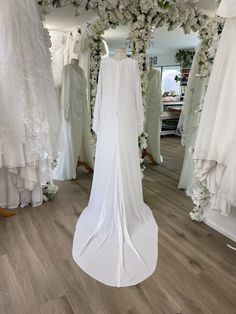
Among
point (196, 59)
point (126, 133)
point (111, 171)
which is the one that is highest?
point (196, 59)

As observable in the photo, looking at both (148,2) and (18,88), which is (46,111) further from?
(148,2)

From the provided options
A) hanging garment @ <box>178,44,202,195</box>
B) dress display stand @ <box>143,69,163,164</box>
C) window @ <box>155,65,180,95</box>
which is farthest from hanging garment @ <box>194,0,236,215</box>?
window @ <box>155,65,180,95</box>

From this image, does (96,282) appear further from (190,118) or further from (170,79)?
(170,79)

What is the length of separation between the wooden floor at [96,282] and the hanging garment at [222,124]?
16.8 inches

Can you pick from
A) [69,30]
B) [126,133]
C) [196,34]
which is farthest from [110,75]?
[196,34]

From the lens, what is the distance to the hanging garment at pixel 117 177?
6.72ft

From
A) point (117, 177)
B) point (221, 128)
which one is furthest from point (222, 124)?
point (117, 177)

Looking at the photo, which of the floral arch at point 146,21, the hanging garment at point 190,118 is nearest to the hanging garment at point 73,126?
the floral arch at point 146,21

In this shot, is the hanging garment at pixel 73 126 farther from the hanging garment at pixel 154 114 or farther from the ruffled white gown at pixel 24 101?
the hanging garment at pixel 154 114

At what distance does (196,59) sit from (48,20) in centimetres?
167

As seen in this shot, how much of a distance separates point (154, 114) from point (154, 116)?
4 centimetres

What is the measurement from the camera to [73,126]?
3.34 metres

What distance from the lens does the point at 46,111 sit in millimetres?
2473

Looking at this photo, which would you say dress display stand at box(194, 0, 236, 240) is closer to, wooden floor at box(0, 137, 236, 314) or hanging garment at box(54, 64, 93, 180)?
wooden floor at box(0, 137, 236, 314)
